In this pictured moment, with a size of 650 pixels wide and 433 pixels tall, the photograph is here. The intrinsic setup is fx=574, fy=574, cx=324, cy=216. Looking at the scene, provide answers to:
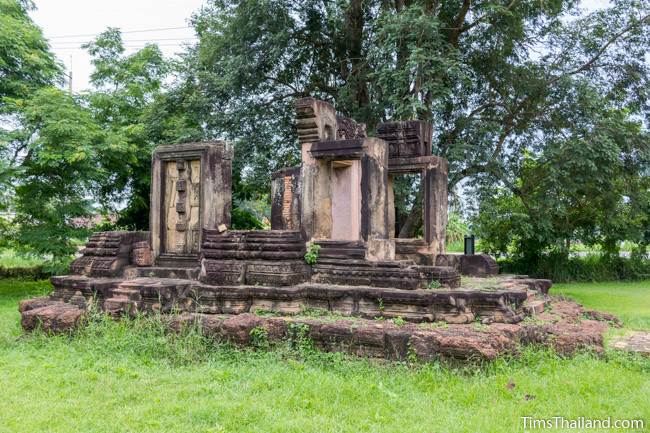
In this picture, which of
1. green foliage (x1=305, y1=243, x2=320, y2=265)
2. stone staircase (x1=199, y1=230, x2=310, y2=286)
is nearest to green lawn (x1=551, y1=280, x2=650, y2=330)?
green foliage (x1=305, y1=243, x2=320, y2=265)

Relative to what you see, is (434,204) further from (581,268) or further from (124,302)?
(581,268)

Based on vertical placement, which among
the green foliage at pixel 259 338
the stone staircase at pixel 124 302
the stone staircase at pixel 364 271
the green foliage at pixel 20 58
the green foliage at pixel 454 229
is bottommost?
the green foliage at pixel 259 338

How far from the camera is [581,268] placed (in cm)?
1767

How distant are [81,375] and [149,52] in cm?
1197

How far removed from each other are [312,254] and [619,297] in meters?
9.11

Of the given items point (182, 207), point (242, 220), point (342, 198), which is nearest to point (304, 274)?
point (182, 207)

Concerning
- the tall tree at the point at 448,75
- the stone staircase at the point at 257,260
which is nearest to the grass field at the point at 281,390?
the stone staircase at the point at 257,260

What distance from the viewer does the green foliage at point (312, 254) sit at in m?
7.45

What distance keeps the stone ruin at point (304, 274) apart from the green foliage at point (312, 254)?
2.3 inches

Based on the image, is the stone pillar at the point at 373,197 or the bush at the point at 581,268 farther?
the bush at the point at 581,268

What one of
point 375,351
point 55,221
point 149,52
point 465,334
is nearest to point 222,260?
point 375,351

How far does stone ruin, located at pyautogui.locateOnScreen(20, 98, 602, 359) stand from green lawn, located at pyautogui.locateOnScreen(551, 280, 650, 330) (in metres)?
1.56

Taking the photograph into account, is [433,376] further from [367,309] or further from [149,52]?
[149,52]

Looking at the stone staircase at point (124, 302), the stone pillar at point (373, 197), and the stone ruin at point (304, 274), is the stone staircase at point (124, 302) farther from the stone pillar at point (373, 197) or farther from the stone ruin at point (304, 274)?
the stone pillar at point (373, 197)
